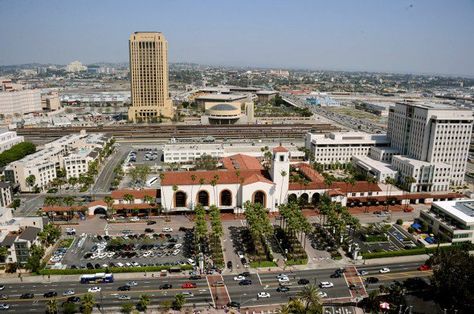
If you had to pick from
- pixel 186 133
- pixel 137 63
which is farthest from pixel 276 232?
pixel 137 63

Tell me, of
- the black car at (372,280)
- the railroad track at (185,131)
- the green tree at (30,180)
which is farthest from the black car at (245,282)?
the railroad track at (185,131)

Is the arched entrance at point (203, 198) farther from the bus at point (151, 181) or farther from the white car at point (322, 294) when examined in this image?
the white car at point (322, 294)

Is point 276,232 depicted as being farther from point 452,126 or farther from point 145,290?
point 452,126

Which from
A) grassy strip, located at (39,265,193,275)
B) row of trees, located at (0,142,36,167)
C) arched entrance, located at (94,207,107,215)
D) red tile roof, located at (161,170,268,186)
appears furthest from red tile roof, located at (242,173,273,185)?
row of trees, located at (0,142,36,167)

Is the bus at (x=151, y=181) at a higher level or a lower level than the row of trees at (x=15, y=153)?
lower

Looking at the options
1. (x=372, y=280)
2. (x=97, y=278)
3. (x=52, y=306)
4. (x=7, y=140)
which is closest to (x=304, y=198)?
(x=372, y=280)

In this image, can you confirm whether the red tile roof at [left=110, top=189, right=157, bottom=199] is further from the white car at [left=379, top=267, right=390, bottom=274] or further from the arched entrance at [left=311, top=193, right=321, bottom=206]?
the white car at [left=379, top=267, right=390, bottom=274]

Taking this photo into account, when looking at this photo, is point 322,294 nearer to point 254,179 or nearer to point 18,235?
point 254,179

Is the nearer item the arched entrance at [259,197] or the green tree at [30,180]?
the arched entrance at [259,197]
